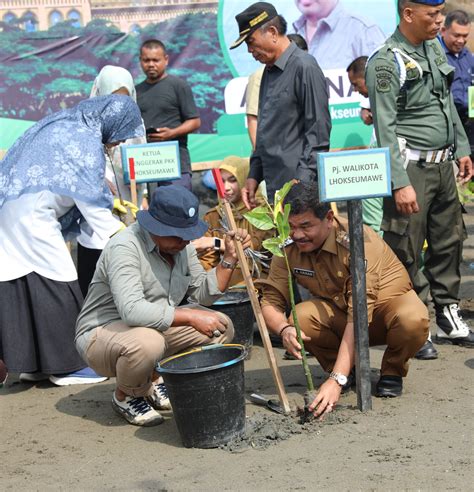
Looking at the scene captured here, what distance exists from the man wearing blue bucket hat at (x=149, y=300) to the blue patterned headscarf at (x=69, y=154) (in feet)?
2.65

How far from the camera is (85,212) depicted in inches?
209

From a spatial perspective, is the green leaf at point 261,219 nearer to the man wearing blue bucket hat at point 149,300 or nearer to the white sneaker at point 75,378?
the man wearing blue bucket hat at point 149,300

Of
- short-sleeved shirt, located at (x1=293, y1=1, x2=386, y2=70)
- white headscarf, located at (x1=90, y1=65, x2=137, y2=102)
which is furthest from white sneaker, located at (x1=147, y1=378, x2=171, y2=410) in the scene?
short-sleeved shirt, located at (x1=293, y1=1, x2=386, y2=70)

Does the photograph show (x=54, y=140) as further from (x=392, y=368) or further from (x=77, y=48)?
(x=77, y=48)

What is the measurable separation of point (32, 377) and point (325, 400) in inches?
79.2

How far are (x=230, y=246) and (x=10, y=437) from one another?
1.37 m

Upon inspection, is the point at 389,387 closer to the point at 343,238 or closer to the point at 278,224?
the point at 343,238

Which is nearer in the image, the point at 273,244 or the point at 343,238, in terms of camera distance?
the point at 273,244

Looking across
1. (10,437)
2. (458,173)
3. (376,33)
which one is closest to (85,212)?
(10,437)

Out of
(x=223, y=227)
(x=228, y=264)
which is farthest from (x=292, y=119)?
(x=228, y=264)

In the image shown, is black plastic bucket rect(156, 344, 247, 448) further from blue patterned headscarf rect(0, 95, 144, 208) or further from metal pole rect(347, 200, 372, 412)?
blue patterned headscarf rect(0, 95, 144, 208)

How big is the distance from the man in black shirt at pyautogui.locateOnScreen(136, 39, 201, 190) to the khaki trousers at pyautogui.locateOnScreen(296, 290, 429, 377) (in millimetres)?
2939

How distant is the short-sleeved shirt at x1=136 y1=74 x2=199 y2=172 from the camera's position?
24.9ft

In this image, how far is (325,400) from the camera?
4.34 m
